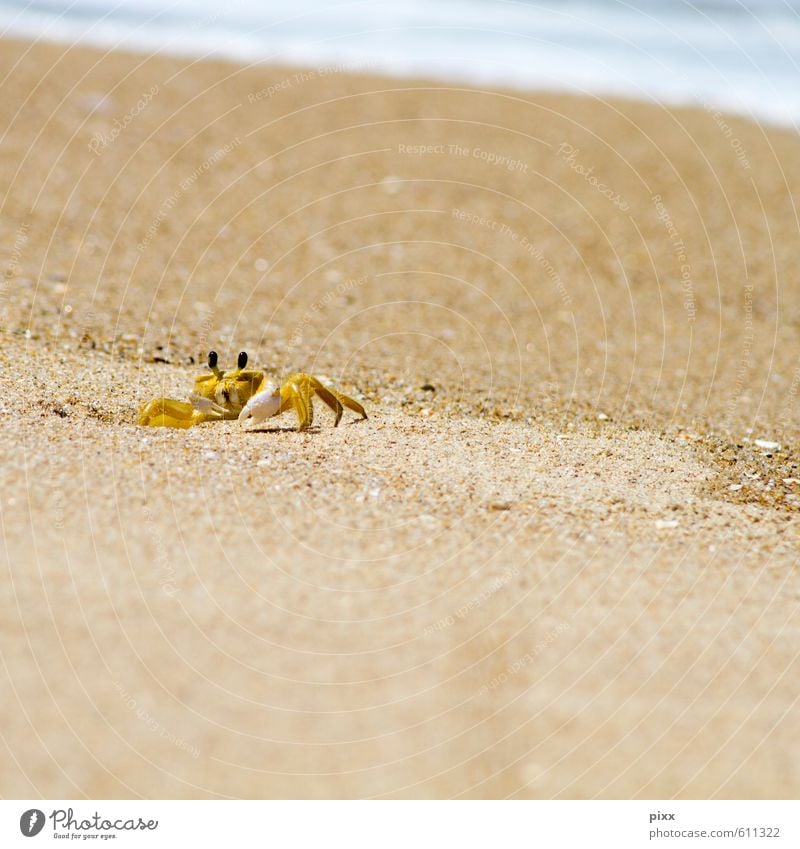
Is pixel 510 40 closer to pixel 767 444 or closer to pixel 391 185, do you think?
pixel 391 185

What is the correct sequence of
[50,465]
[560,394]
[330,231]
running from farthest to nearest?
[330,231] → [560,394] → [50,465]

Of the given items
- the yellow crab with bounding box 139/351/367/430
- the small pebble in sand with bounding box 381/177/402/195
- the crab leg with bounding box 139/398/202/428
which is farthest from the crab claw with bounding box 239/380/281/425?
the small pebble in sand with bounding box 381/177/402/195

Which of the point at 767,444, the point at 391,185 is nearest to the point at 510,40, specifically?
the point at 391,185

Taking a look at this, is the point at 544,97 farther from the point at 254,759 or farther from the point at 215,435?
the point at 254,759

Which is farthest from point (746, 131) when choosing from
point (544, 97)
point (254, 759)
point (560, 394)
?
point (254, 759)

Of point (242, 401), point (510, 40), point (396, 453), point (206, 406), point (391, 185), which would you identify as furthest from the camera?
point (510, 40)
